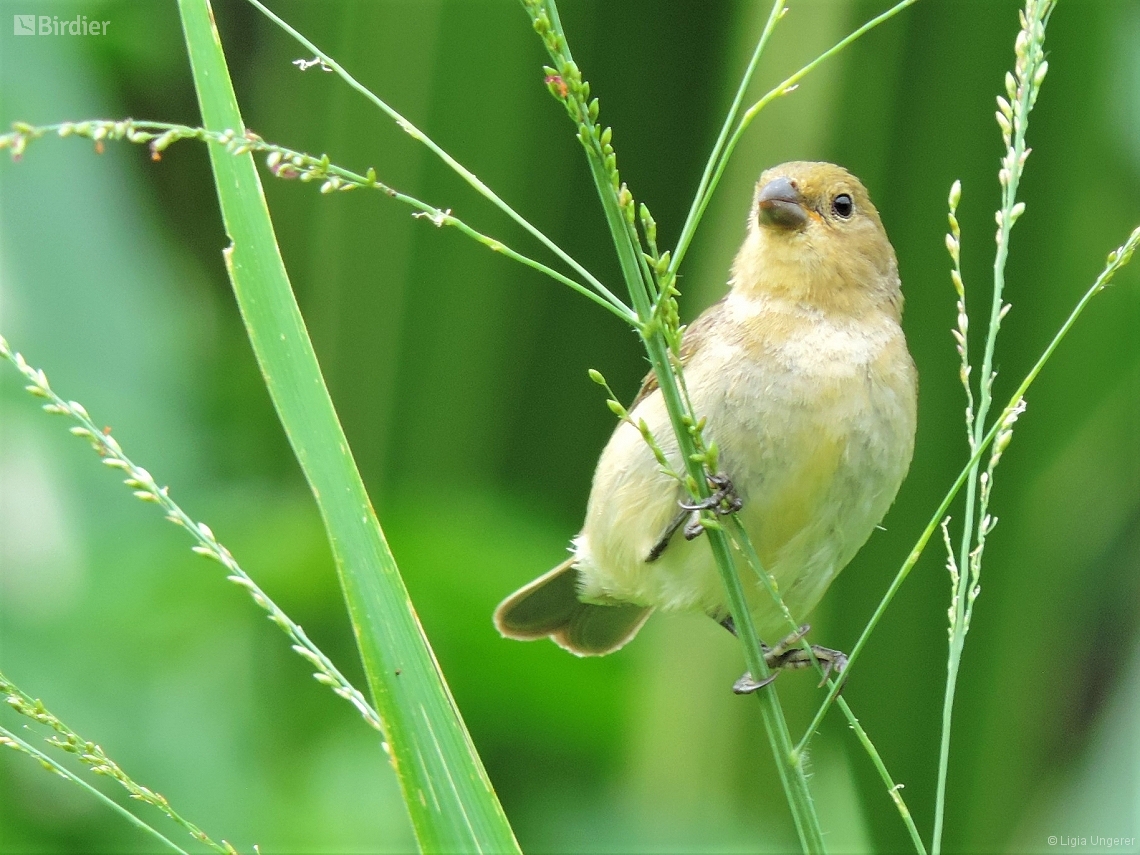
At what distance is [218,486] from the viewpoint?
3.32 m

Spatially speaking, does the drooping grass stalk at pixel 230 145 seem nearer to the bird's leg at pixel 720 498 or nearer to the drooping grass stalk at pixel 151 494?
the drooping grass stalk at pixel 151 494

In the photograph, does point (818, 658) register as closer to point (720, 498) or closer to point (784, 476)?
point (784, 476)

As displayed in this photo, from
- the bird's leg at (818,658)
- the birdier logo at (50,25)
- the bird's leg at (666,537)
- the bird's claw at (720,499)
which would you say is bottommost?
the bird's leg at (818,658)

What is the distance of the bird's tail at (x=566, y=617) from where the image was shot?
317 centimetres

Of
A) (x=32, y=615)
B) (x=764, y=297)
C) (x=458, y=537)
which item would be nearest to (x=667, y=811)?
(x=458, y=537)

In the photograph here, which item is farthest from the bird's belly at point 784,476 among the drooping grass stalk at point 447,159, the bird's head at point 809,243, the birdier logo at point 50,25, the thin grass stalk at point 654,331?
the birdier logo at point 50,25

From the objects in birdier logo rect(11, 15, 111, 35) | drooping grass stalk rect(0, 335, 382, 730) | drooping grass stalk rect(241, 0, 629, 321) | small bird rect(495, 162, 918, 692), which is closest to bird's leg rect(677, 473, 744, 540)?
small bird rect(495, 162, 918, 692)

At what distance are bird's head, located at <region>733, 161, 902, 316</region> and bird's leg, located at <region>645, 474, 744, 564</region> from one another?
52 cm

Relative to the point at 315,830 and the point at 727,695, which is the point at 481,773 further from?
the point at 727,695

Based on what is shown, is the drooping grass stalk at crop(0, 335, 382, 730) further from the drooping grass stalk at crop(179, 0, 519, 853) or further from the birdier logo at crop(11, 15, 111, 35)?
the birdier logo at crop(11, 15, 111, 35)

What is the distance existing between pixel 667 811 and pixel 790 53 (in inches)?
74.9

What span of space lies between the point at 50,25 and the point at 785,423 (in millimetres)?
2159

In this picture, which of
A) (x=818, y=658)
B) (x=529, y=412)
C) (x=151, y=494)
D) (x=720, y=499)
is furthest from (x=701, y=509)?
(x=529, y=412)

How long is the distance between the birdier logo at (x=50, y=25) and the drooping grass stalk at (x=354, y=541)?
1.99 m
